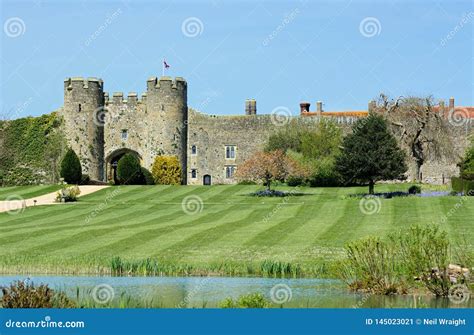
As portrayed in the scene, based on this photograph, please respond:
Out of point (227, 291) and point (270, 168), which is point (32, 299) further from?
point (270, 168)

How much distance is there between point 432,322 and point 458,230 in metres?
17.1

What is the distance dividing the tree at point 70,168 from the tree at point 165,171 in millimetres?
6222

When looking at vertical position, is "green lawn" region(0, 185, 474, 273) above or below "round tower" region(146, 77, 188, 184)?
below

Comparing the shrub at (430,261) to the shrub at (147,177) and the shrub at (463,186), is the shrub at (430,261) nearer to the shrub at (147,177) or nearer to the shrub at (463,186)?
the shrub at (463,186)

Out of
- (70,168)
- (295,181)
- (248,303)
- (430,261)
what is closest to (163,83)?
(70,168)

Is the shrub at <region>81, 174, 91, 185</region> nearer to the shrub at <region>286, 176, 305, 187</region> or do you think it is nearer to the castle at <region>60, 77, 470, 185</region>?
the castle at <region>60, 77, 470, 185</region>

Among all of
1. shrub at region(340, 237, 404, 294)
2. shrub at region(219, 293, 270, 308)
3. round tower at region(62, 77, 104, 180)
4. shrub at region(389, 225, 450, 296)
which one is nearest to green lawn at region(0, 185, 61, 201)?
round tower at region(62, 77, 104, 180)

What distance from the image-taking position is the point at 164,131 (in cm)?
7188

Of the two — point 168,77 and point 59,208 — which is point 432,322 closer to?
point 59,208

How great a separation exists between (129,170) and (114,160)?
685 cm

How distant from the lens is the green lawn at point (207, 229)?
2948cm

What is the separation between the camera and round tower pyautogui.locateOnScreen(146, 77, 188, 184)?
2822 inches

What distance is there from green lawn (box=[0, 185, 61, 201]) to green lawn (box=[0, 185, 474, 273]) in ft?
13.4

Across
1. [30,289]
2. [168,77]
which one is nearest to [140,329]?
[30,289]
